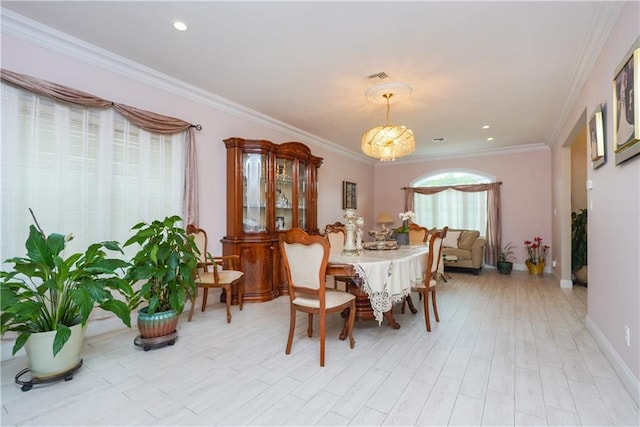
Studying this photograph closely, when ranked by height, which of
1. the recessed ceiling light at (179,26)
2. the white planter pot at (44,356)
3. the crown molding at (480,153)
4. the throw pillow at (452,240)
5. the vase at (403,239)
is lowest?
the white planter pot at (44,356)

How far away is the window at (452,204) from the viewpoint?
21.1 feet

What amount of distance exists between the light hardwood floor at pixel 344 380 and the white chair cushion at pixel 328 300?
414 millimetres

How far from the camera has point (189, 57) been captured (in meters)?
2.77

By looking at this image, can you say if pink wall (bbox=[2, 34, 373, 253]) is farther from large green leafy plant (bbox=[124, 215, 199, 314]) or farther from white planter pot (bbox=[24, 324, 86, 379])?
white planter pot (bbox=[24, 324, 86, 379])

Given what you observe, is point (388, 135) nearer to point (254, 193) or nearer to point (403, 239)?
point (403, 239)

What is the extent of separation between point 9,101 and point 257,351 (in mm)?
2732

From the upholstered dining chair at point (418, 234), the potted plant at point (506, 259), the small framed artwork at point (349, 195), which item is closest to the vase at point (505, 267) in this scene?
the potted plant at point (506, 259)

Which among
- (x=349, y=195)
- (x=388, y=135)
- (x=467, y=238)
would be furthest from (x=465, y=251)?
(x=388, y=135)

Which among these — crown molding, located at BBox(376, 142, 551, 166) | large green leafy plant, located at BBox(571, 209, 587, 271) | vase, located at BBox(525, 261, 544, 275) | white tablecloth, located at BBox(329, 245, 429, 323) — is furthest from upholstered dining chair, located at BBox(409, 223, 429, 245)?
crown molding, located at BBox(376, 142, 551, 166)

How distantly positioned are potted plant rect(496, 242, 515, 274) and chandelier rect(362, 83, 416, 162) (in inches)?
145

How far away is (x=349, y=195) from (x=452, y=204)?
2.39 metres

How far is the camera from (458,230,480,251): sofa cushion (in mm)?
5926

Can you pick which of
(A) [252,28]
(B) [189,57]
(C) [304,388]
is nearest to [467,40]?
(A) [252,28]

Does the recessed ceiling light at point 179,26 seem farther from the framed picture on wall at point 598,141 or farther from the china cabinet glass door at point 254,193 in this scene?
the framed picture on wall at point 598,141
